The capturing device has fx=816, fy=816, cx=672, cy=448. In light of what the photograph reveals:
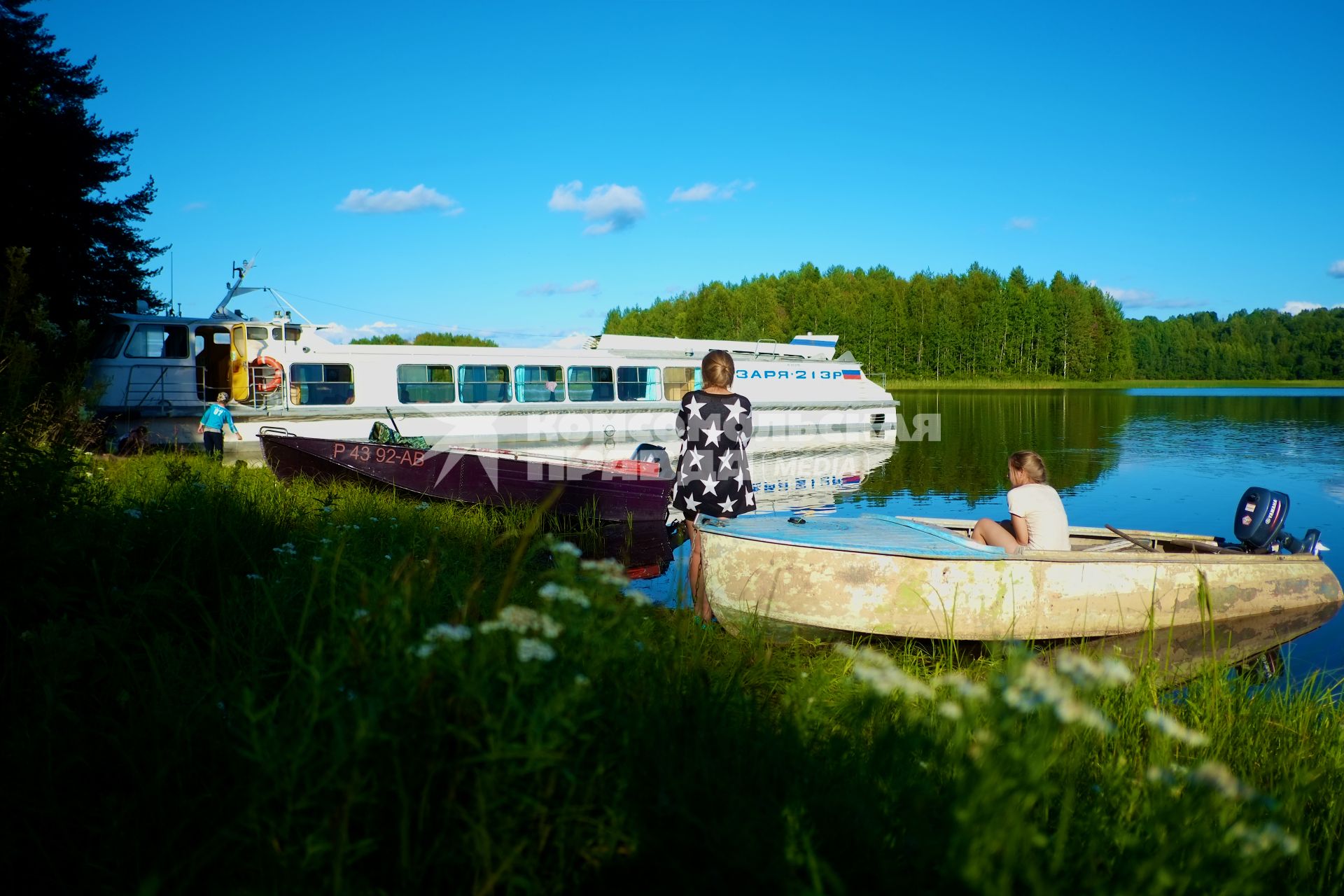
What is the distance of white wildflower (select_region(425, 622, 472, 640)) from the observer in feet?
6.42

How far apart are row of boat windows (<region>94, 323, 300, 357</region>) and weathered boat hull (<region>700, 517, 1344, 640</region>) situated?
1510 centimetres

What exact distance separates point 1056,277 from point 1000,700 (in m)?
108

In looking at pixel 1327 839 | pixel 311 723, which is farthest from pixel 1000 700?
pixel 1327 839

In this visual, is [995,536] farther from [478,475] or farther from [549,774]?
[478,475]

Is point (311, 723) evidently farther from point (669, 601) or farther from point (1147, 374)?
point (1147, 374)

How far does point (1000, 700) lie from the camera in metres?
1.64

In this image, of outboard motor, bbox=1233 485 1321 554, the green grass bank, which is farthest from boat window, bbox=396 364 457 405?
the green grass bank

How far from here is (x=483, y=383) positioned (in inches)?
810

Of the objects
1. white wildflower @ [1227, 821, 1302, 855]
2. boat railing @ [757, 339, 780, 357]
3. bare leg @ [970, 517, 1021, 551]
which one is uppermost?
A: boat railing @ [757, 339, 780, 357]

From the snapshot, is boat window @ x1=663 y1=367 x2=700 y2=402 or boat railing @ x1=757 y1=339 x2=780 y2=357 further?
boat railing @ x1=757 y1=339 x2=780 y2=357

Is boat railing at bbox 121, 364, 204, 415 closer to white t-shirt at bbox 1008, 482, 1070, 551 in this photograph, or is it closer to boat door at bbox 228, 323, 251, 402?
boat door at bbox 228, 323, 251, 402

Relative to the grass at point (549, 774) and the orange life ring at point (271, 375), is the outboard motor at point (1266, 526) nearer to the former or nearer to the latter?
the grass at point (549, 774)

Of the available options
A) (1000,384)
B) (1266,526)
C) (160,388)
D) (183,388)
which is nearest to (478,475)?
(1266,526)

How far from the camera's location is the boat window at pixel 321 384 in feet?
60.1
